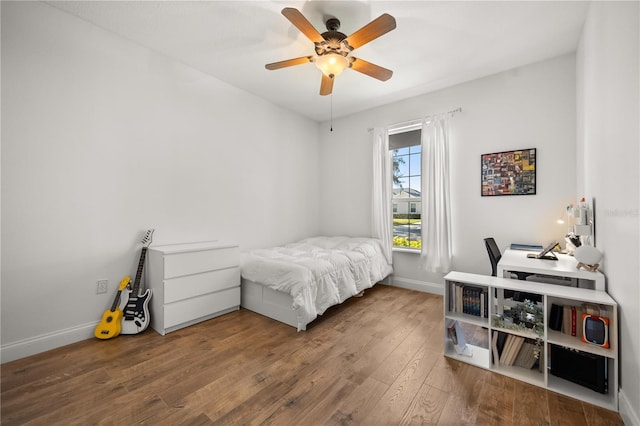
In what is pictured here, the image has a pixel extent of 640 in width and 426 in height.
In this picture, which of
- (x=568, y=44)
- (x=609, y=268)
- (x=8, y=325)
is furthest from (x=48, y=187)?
(x=568, y=44)

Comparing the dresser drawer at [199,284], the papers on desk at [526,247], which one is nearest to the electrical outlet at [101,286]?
the dresser drawer at [199,284]

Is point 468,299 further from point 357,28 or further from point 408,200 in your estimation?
point 357,28

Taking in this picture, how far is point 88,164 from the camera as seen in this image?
7.72ft

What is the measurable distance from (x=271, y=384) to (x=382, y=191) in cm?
302

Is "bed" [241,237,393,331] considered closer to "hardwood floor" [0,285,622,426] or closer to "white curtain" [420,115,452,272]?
"hardwood floor" [0,285,622,426]

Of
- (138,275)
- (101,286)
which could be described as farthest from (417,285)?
(101,286)

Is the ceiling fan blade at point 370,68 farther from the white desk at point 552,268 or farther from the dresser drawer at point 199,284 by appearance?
the dresser drawer at point 199,284

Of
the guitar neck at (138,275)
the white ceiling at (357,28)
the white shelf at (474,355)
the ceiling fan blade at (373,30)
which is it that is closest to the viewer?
the ceiling fan blade at (373,30)

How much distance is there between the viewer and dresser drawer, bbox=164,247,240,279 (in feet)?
8.04

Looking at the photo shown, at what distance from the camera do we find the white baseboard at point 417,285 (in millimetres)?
3590

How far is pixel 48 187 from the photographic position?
216cm

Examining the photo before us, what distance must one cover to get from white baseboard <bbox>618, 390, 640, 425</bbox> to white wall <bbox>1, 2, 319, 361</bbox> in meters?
3.59

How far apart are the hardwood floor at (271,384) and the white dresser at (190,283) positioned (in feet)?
0.56

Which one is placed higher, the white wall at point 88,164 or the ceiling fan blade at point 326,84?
the ceiling fan blade at point 326,84
